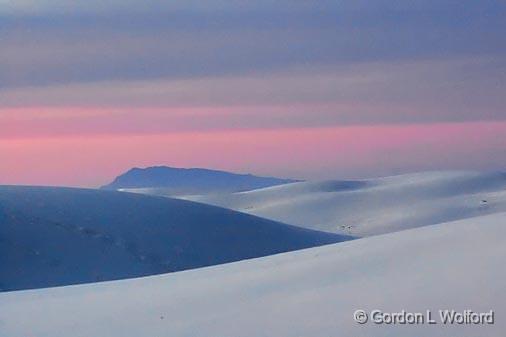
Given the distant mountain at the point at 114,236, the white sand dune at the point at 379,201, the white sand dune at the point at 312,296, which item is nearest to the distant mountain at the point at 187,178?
the white sand dune at the point at 379,201

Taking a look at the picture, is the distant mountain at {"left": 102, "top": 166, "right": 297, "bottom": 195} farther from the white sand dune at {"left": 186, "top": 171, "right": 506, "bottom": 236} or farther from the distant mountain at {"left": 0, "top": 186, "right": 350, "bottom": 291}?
the distant mountain at {"left": 0, "top": 186, "right": 350, "bottom": 291}

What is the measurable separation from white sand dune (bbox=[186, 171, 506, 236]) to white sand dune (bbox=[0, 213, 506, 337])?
33066 mm

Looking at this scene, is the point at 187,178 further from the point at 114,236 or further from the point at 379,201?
the point at 114,236

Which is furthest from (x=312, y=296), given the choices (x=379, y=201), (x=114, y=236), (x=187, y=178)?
(x=187, y=178)

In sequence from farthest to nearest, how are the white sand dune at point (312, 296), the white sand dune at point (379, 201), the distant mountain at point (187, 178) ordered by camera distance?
1. the distant mountain at point (187, 178)
2. the white sand dune at point (379, 201)
3. the white sand dune at point (312, 296)

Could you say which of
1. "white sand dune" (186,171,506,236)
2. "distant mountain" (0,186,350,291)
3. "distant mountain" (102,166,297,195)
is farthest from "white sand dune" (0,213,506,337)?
"distant mountain" (102,166,297,195)

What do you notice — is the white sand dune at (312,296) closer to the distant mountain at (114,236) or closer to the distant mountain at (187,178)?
the distant mountain at (114,236)

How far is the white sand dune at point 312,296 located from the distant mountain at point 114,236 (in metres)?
11.6

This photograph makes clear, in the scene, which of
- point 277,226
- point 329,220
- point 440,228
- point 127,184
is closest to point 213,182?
point 127,184

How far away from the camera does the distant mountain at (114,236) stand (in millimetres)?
21391

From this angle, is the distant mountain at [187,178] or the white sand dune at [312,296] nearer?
the white sand dune at [312,296]

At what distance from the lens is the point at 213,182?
15212 cm

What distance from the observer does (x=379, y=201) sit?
181 feet

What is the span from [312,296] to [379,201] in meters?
48.2
